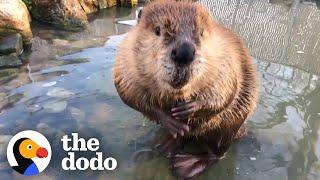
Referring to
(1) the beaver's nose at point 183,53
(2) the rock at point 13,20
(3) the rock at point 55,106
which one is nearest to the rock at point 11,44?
(2) the rock at point 13,20

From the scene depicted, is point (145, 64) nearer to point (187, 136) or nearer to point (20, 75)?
point (187, 136)

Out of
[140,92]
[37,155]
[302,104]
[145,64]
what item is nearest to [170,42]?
[145,64]

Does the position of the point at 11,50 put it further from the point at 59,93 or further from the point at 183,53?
the point at 183,53

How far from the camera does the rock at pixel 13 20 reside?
455cm

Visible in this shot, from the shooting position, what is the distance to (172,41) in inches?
81.8

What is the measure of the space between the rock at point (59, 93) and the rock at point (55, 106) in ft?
0.37

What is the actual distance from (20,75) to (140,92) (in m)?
1.77

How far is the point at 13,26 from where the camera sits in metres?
4.61

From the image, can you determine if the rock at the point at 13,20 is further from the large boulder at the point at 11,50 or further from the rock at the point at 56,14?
the rock at the point at 56,14

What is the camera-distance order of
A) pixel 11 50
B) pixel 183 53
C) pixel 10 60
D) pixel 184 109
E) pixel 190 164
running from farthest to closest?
pixel 11 50 → pixel 10 60 → pixel 190 164 → pixel 184 109 → pixel 183 53

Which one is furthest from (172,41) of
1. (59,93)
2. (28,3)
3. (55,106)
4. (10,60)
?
(28,3)

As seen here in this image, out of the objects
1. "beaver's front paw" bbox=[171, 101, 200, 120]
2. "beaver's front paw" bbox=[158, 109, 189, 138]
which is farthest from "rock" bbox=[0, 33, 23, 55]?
"beaver's front paw" bbox=[171, 101, 200, 120]

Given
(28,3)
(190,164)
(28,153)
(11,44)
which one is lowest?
(190,164)

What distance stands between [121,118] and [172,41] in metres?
1.39
